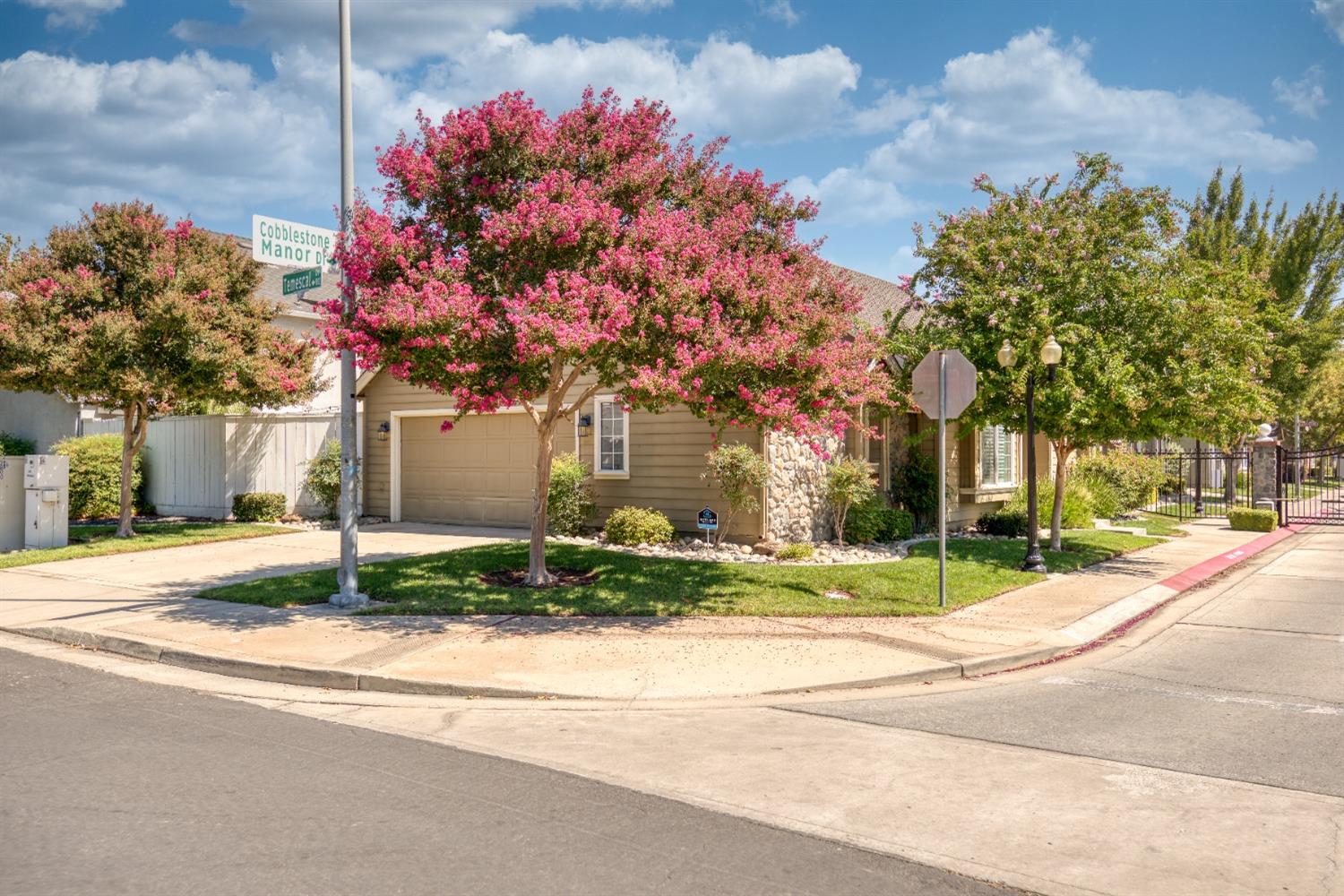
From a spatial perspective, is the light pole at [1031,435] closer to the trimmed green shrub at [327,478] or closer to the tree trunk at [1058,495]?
the tree trunk at [1058,495]

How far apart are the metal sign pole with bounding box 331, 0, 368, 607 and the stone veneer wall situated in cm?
718

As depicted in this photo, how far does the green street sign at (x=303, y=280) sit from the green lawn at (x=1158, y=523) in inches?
710

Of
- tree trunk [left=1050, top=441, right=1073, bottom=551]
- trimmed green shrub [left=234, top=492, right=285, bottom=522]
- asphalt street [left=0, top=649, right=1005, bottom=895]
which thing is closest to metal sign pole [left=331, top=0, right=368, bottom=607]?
asphalt street [left=0, top=649, right=1005, bottom=895]

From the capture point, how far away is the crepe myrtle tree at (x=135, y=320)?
15.6 metres

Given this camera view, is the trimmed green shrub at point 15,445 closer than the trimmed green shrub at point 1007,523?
No

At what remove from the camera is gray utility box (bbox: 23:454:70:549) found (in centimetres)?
1595

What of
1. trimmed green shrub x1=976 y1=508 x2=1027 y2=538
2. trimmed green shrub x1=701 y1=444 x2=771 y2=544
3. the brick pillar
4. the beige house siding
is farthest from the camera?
the brick pillar

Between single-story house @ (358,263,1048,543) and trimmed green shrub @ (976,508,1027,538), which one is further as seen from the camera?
trimmed green shrub @ (976,508,1027,538)

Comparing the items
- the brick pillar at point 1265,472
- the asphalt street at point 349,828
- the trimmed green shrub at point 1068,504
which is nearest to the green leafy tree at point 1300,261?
the brick pillar at point 1265,472

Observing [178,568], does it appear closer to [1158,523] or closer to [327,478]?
[327,478]

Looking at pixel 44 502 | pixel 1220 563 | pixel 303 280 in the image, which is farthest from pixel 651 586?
pixel 44 502

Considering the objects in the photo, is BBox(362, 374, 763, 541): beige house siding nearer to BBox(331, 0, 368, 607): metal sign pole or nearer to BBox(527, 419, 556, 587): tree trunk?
BBox(527, 419, 556, 587): tree trunk

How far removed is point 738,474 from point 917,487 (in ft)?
17.6

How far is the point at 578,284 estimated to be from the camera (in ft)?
31.5
